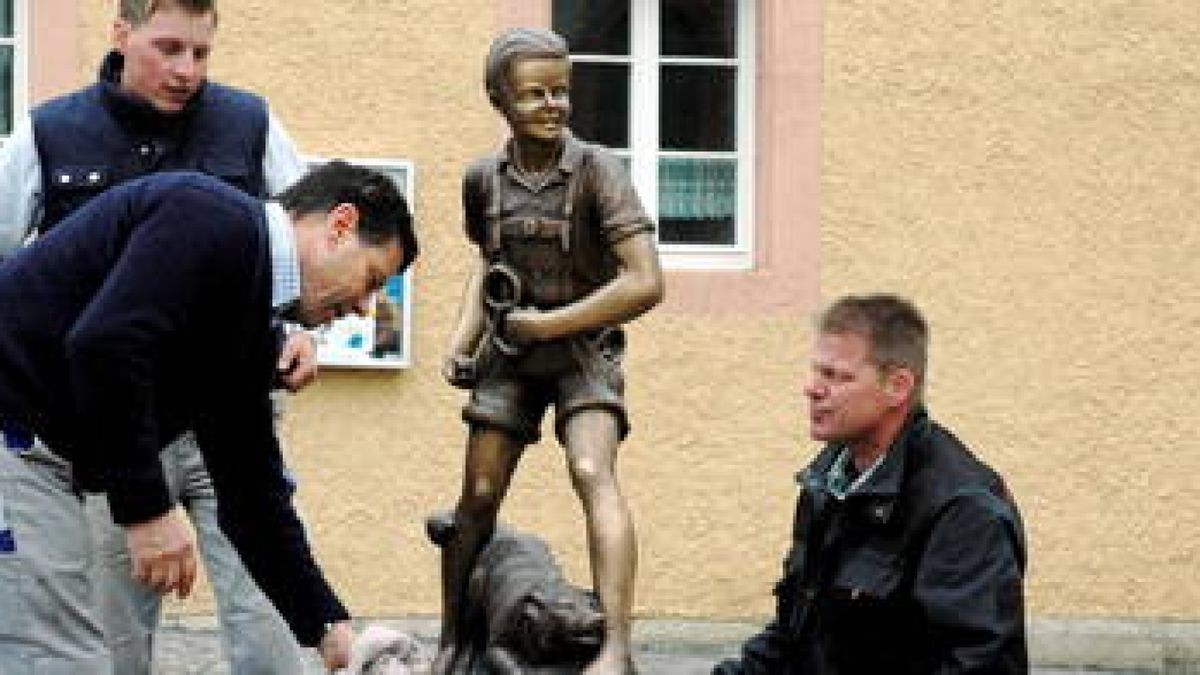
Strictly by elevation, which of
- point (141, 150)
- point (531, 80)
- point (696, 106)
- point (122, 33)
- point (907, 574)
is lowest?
point (907, 574)

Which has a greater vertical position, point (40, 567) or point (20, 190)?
point (20, 190)

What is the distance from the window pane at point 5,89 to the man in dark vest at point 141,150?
4.29 m

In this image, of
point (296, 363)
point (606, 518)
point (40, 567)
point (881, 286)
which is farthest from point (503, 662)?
point (881, 286)

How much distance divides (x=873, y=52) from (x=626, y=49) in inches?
36.8

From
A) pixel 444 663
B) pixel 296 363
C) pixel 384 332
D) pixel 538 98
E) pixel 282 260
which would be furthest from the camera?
pixel 384 332

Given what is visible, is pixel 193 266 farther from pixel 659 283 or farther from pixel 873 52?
pixel 873 52

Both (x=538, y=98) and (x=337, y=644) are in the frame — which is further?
(x=538, y=98)

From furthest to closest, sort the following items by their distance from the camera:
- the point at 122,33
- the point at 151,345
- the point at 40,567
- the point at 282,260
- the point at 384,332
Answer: the point at 384,332 → the point at 122,33 → the point at 40,567 → the point at 282,260 → the point at 151,345

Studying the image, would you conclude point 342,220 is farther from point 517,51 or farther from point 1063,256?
point 1063,256

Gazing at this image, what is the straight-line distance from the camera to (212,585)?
19.0 feet

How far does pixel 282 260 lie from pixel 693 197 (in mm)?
6047

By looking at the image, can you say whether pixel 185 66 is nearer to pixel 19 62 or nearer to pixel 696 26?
pixel 19 62

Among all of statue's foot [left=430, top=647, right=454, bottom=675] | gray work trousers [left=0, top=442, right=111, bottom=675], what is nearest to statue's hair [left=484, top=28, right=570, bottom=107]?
statue's foot [left=430, top=647, right=454, bottom=675]

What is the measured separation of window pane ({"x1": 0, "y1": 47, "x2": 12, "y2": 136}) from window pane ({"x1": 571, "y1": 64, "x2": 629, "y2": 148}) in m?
2.06
